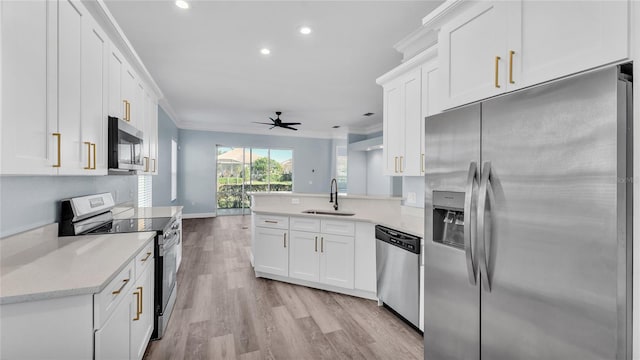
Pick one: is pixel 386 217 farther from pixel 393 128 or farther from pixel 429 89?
pixel 429 89

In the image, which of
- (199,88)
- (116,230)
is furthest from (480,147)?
(199,88)

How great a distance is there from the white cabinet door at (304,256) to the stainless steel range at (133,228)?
1.30m

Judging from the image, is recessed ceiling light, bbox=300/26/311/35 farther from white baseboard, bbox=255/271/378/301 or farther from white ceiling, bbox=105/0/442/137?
white baseboard, bbox=255/271/378/301

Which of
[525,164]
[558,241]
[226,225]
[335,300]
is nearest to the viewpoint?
[558,241]

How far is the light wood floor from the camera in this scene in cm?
218

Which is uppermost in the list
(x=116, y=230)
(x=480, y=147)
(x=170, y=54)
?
(x=170, y=54)

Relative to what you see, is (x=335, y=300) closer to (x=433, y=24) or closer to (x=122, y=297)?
(x=122, y=297)

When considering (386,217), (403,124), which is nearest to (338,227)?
(386,217)

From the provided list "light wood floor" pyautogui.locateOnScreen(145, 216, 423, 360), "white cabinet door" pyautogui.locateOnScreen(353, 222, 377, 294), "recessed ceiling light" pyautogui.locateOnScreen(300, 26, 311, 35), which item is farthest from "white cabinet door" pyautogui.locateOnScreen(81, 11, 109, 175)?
"white cabinet door" pyautogui.locateOnScreen(353, 222, 377, 294)

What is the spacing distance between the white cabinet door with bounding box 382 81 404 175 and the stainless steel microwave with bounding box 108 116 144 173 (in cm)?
241

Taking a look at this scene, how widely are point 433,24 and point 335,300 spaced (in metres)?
2.62

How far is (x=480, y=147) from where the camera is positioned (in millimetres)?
1463

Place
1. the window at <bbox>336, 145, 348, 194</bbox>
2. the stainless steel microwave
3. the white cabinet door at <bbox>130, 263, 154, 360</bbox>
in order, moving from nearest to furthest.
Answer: the white cabinet door at <bbox>130, 263, 154, 360</bbox> → the stainless steel microwave → the window at <bbox>336, 145, 348, 194</bbox>

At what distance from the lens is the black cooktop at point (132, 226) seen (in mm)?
2285
